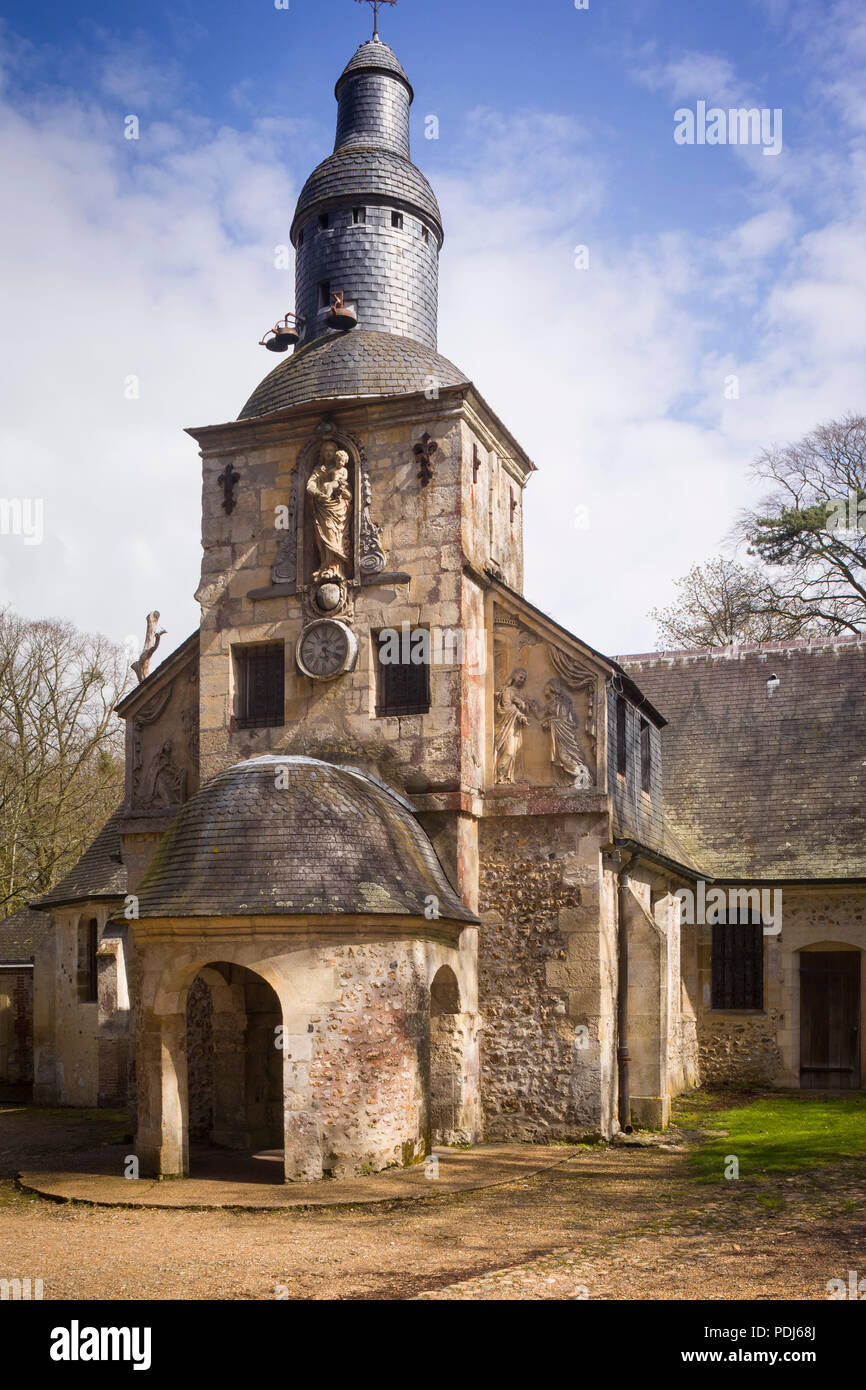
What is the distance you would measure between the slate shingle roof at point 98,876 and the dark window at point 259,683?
631cm

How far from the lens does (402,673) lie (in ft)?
56.9

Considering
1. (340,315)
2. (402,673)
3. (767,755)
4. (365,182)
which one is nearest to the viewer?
(402,673)

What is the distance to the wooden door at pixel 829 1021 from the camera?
70.0 ft

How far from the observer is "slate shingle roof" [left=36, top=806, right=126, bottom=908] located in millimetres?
23812

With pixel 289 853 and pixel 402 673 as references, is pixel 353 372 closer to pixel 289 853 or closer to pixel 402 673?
pixel 402 673

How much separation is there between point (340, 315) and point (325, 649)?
5188 millimetres

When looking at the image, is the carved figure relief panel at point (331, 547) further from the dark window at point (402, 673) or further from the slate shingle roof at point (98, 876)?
the slate shingle roof at point (98, 876)

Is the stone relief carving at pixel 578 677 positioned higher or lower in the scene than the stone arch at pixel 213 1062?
higher

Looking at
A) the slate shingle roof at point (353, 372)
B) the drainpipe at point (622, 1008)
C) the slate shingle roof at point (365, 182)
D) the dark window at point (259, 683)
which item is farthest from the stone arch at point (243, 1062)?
the slate shingle roof at point (365, 182)

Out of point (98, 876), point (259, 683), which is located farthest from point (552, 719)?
point (98, 876)

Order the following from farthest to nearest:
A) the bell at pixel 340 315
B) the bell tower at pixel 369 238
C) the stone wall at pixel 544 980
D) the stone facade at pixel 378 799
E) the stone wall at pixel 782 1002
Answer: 1. the stone wall at pixel 782 1002
2. the bell tower at pixel 369 238
3. the bell at pixel 340 315
4. the stone wall at pixel 544 980
5. the stone facade at pixel 378 799

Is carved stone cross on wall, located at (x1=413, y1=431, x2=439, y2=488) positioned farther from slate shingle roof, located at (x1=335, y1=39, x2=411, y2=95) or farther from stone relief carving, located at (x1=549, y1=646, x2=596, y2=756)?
slate shingle roof, located at (x1=335, y1=39, x2=411, y2=95)

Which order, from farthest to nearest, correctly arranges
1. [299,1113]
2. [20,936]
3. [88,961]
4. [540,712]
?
[20,936] < [88,961] < [540,712] < [299,1113]

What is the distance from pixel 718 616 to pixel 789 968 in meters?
13.1
